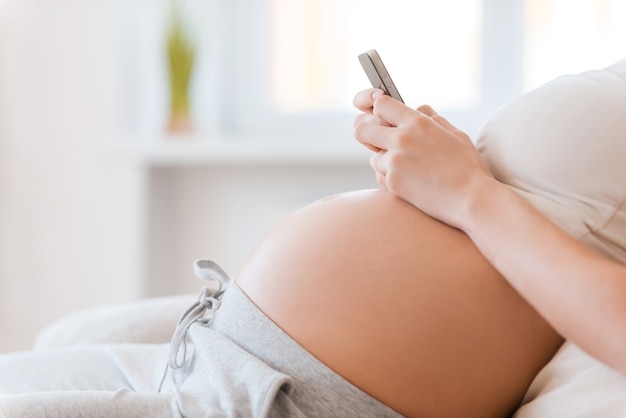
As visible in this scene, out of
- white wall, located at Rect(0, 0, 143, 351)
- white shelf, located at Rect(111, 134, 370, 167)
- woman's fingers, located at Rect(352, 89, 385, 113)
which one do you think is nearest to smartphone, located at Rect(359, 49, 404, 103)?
woman's fingers, located at Rect(352, 89, 385, 113)

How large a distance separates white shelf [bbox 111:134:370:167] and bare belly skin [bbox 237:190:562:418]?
1.50m

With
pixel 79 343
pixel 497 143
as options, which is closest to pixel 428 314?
pixel 497 143

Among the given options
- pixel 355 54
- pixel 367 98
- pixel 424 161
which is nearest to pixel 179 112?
pixel 355 54

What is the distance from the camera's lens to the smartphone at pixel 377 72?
977 millimetres

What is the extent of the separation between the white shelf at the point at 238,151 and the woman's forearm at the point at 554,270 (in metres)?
1.54

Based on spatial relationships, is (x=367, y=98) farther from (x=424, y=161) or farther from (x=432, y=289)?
(x=432, y=289)

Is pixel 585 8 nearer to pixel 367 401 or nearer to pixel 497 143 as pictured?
pixel 497 143

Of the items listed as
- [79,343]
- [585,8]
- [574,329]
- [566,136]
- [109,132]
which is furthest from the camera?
[109,132]

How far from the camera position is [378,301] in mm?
849

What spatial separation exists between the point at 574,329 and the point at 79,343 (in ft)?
2.65

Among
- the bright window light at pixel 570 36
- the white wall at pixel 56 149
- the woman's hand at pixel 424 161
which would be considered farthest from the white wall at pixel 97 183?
the woman's hand at pixel 424 161

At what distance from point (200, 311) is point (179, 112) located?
1604 mm

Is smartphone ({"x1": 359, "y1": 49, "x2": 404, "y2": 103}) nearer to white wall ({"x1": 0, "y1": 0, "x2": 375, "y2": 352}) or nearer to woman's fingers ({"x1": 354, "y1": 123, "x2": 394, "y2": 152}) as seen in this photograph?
woman's fingers ({"x1": 354, "y1": 123, "x2": 394, "y2": 152})

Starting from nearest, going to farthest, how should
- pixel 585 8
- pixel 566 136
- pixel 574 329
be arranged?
pixel 574 329
pixel 566 136
pixel 585 8
